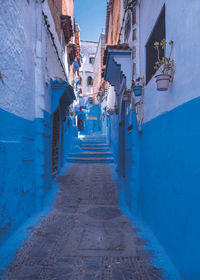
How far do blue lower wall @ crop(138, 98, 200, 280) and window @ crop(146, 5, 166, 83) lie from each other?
48.9 inches

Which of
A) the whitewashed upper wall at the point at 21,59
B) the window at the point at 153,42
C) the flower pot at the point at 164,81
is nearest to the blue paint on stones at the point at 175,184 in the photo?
the flower pot at the point at 164,81

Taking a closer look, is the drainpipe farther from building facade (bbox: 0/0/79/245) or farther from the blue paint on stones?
the blue paint on stones

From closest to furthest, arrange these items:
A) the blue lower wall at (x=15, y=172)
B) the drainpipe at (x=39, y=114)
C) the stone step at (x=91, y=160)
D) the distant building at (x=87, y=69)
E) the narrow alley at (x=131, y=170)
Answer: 1. the narrow alley at (x=131, y=170)
2. the blue lower wall at (x=15, y=172)
3. the drainpipe at (x=39, y=114)
4. the stone step at (x=91, y=160)
5. the distant building at (x=87, y=69)

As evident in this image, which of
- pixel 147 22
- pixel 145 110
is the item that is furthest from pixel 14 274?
pixel 147 22

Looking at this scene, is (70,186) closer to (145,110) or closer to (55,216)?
(55,216)

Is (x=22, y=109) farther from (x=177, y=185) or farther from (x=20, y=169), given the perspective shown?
(x=177, y=185)

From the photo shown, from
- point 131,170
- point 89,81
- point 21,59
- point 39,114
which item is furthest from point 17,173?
point 89,81

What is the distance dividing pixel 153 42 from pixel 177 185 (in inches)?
122

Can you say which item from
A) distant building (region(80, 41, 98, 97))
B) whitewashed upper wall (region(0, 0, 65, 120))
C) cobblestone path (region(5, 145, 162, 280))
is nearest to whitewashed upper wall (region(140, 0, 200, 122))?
cobblestone path (region(5, 145, 162, 280))

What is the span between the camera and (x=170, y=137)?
2951 millimetres

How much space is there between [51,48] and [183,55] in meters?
5.27

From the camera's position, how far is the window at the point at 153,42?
141 inches

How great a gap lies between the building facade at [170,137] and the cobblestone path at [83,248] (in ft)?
1.70

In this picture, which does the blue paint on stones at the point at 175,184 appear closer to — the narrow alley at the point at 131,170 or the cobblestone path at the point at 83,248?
the narrow alley at the point at 131,170
